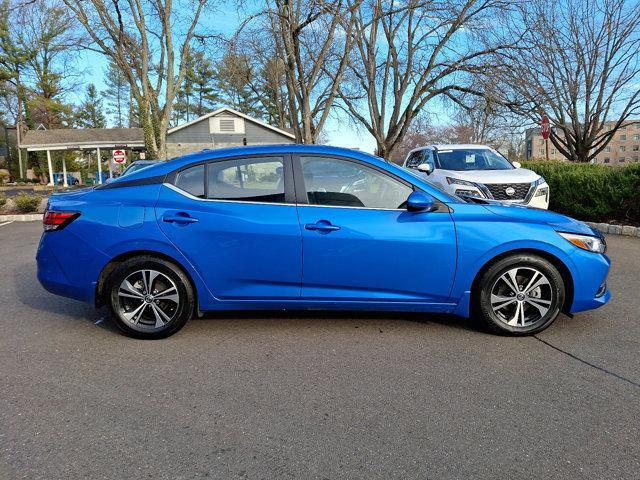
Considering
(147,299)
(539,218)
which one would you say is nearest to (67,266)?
(147,299)

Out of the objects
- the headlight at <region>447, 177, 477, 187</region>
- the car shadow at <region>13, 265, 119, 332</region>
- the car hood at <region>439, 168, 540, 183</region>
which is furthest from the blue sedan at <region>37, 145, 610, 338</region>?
the car hood at <region>439, 168, 540, 183</region>

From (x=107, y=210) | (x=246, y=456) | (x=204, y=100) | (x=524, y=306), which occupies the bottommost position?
(x=246, y=456)

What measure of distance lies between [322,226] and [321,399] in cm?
139

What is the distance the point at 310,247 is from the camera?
148 inches

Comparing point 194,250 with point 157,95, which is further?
point 157,95

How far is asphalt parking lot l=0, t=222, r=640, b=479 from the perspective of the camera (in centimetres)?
235

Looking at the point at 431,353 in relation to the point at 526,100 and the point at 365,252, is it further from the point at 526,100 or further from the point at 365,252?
the point at 526,100

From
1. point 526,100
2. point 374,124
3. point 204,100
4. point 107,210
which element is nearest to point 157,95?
point 374,124

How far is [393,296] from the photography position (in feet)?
12.6

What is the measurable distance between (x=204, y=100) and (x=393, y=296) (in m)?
57.1

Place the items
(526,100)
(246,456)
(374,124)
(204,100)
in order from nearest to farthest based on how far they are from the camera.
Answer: (246,456)
(526,100)
(374,124)
(204,100)

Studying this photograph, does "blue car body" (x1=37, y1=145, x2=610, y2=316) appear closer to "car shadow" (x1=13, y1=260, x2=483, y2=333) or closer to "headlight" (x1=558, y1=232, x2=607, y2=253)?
"headlight" (x1=558, y1=232, x2=607, y2=253)

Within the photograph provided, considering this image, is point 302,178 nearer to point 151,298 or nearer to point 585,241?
point 151,298

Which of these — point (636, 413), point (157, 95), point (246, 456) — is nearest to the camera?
point (246, 456)
